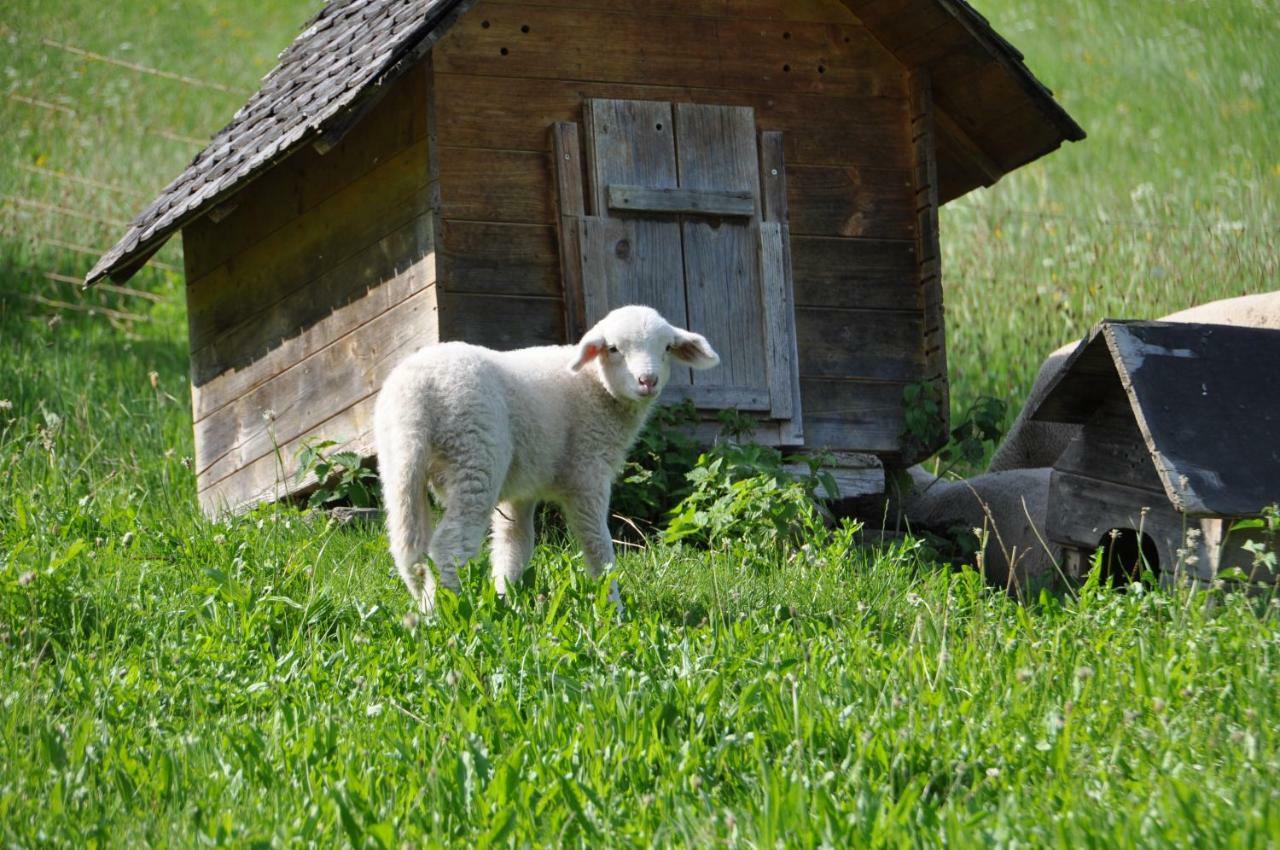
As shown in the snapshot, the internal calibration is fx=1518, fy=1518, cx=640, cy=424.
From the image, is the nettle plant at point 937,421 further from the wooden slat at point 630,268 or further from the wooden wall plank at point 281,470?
the wooden wall plank at point 281,470

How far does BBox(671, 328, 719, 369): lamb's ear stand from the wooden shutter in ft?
5.05

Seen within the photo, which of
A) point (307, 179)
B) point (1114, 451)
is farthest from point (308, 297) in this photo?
point (1114, 451)

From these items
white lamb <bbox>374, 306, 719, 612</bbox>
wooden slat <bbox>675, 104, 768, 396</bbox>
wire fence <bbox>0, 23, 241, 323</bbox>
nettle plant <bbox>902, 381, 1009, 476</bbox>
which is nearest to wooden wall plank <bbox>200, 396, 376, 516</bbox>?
white lamb <bbox>374, 306, 719, 612</bbox>

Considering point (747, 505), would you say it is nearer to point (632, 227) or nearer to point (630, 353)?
point (630, 353)

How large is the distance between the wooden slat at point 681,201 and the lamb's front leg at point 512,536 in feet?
7.95

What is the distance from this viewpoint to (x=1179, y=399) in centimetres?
663

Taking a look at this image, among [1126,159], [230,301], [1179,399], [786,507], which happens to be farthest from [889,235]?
[1126,159]

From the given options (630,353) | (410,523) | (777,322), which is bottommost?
(410,523)

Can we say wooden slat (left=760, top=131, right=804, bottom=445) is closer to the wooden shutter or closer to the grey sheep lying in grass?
the wooden shutter

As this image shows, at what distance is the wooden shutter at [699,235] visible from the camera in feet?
29.1

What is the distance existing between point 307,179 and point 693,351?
11.4 ft

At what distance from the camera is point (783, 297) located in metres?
9.27

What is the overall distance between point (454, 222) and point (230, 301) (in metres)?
2.42

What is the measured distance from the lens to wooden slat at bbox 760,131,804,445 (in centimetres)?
924
